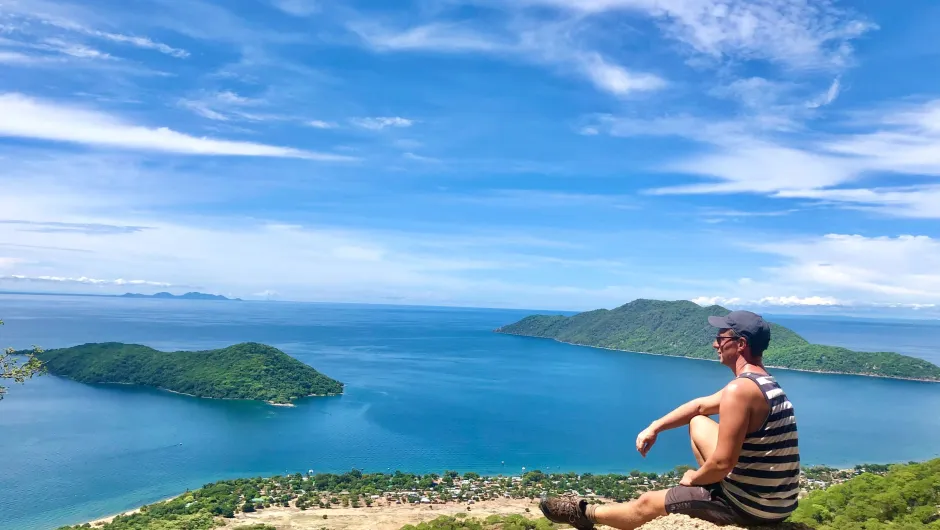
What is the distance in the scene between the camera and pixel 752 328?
10.3 feet

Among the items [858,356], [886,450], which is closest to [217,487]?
[886,450]

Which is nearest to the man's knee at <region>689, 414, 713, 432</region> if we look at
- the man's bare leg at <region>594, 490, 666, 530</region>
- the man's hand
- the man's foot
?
the man's hand

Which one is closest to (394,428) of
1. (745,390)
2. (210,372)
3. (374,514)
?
(374,514)

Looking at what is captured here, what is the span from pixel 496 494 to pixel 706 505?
35.8 m

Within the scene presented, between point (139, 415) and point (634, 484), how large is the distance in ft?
181

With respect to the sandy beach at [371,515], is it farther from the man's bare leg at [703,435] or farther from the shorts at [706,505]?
the man's bare leg at [703,435]

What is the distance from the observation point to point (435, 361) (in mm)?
115188

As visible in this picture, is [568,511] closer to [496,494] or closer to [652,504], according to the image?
[652,504]

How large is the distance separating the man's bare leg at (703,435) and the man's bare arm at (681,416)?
49 mm

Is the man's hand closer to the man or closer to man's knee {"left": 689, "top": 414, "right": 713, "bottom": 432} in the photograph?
the man

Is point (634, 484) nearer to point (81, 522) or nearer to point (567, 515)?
point (81, 522)

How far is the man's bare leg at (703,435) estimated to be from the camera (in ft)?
11.1

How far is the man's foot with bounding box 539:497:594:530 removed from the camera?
392cm

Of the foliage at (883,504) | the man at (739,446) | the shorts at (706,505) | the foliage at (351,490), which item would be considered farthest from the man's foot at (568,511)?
the foliage at (351,490)
